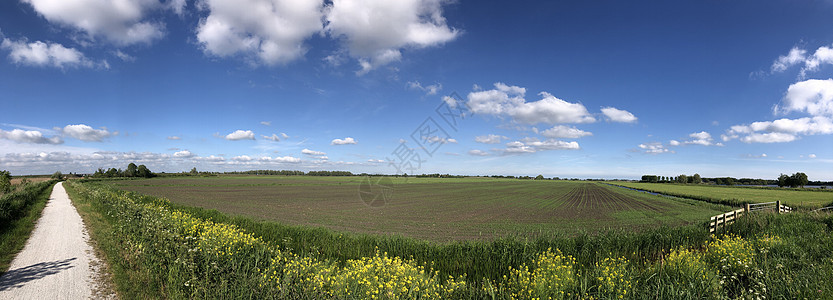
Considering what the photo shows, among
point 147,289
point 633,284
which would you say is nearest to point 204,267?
point 147,289

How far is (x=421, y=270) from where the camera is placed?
20.0ft

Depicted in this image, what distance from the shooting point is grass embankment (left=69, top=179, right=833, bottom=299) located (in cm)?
526

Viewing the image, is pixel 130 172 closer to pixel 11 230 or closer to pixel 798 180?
pixel 11 230

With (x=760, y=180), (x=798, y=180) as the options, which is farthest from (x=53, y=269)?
(x=760, y=180)

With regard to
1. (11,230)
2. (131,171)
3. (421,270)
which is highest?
(131,171)

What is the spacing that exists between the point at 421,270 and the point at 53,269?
960 cm

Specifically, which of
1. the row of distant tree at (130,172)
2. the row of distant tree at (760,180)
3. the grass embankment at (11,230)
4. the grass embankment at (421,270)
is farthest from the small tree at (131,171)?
the row of distant tree at (760,180)

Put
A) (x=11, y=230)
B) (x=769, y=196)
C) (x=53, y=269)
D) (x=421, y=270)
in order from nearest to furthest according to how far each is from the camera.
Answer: (x=421, y=270), (x=53, y=269), (x=11, y=230), (x=769, y=196)

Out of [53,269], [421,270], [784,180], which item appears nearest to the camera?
[421,270]

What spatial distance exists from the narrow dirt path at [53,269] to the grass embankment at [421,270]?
523mm

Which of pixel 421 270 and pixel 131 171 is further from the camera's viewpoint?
pixel 131 171

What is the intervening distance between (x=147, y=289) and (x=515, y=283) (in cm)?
732

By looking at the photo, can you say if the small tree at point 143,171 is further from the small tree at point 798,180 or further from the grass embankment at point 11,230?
the small tree at point 798,180

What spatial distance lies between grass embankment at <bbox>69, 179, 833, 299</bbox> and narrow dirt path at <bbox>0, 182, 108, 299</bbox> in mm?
523
